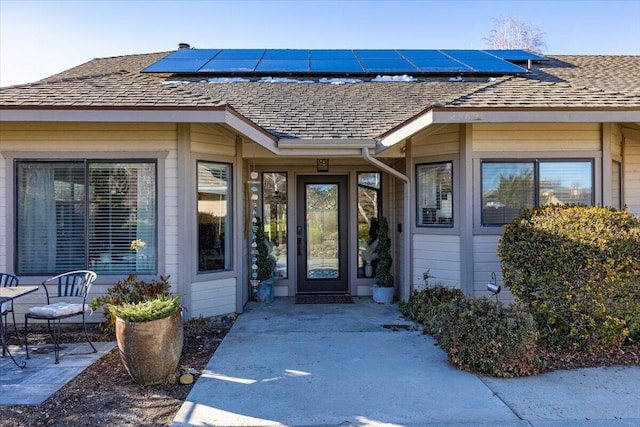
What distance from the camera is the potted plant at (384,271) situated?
7.21 m

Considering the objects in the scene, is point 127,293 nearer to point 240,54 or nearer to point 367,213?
point 367,213

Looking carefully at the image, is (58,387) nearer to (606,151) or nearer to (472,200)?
(472,200)

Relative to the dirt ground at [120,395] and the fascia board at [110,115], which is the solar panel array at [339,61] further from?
the dirt ground at [120,395]

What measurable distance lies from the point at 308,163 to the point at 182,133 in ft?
8.43

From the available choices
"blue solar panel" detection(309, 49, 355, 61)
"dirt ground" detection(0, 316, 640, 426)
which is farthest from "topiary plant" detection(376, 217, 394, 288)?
"blue solar panel" detection(309, 49, 355, 61)

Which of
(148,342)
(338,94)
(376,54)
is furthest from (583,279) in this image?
(376,54)

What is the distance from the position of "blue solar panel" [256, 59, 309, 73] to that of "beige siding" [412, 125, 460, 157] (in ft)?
11.7

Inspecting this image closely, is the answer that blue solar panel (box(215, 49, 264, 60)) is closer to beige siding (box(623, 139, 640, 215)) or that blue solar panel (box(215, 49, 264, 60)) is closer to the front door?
the front door

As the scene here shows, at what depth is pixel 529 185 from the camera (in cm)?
616

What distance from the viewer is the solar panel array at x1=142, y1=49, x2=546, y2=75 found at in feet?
28.6

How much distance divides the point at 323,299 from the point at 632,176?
5.40 metres

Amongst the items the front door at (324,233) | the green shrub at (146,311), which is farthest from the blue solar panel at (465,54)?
the green shrub at (146,311)

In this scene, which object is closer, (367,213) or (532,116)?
(532,116)

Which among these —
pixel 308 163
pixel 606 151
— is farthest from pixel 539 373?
pixel 308 163
